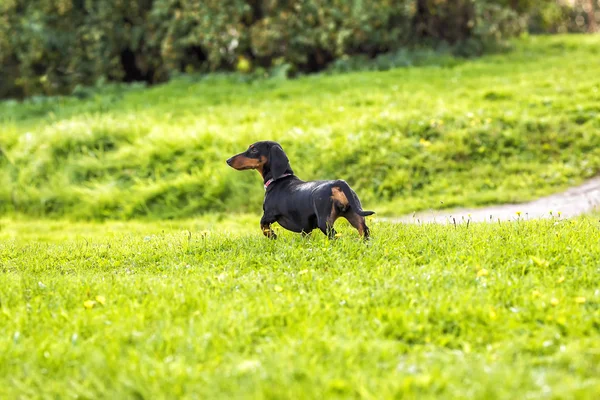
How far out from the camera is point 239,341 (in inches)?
146

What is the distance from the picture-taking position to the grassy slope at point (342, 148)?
400 inches

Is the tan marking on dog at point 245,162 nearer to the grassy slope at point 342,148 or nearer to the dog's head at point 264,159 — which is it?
the dog's head at point 264,159

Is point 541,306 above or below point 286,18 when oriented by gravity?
below

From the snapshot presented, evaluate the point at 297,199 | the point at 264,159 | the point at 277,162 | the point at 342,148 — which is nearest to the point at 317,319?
the point at 297,199

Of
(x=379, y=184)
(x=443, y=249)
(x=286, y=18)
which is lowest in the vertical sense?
(x=379, y=184)

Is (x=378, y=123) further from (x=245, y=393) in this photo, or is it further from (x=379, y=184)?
(x=245, y=393)

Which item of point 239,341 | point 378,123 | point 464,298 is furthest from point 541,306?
point 378,123

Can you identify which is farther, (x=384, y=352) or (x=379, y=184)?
(x=379, y=184)

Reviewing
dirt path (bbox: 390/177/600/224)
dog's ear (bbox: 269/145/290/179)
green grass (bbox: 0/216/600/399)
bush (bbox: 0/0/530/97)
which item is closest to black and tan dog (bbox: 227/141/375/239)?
dog's ear (bbox: 269/145/290/179)

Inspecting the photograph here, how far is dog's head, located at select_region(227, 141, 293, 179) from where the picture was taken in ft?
19.5

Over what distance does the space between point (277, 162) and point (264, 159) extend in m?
0.15

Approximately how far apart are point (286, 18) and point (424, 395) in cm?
1435

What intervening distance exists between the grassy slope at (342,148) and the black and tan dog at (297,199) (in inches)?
147

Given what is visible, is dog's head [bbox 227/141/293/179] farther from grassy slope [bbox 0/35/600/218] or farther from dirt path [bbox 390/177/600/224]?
grassy slope [bbox 0/35/600/218]
